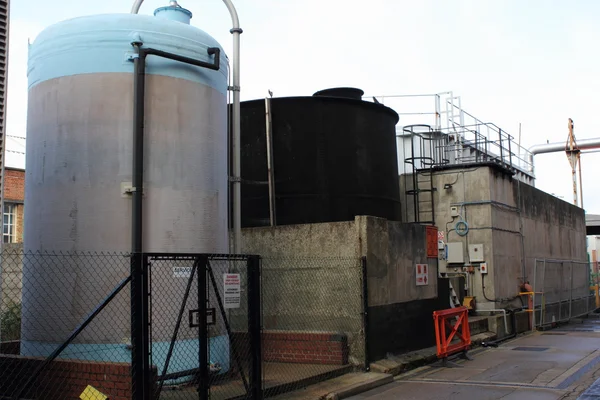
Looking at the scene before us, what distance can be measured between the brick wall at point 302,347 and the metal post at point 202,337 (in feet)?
13.3

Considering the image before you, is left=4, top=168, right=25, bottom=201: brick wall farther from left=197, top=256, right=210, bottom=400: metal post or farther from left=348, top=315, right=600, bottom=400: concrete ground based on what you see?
left=197, top=256, right=210, bottom=400: metal post

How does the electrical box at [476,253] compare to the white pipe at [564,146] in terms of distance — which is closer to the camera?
the electrical box at [476,253]

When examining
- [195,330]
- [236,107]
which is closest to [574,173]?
[236,107]

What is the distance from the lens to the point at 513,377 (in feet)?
38.4

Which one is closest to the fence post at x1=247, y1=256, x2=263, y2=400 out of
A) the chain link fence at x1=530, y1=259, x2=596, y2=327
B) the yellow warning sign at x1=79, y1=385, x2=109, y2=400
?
the yellow warning sign at x1=79, y1=385, x2=109, y2=400

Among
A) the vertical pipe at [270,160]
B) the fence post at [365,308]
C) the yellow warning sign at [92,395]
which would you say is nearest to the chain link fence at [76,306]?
the yellow warning sign at [92,395]

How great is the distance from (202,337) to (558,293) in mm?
20811

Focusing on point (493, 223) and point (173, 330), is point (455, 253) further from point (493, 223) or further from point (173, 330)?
point (173, 330)

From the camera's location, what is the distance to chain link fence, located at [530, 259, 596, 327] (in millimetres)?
22016

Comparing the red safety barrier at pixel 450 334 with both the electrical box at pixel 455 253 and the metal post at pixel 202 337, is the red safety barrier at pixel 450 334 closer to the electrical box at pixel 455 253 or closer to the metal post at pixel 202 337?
the electrical box at pixel 455 253

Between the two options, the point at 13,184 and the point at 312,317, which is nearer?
the point at 312,317

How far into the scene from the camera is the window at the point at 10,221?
2880 centimetres

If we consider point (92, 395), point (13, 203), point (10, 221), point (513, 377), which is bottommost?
point (513, 377)

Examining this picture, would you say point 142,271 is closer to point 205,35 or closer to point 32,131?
point 32,131
